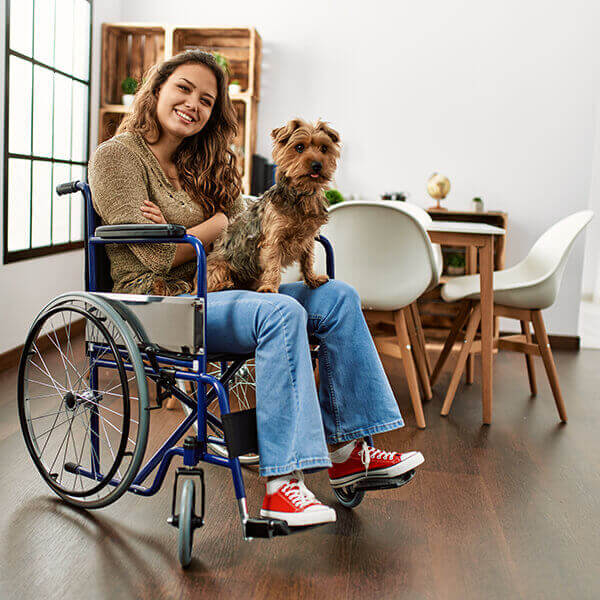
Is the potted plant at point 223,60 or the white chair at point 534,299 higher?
the potted plant at point 223,60

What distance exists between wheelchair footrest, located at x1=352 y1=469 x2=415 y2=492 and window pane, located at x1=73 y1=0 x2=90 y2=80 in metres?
3.27

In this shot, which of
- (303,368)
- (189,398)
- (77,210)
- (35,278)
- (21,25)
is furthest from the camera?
(77,210)

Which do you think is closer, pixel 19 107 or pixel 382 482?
pixel 382 482

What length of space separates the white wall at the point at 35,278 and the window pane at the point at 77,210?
0.13 m

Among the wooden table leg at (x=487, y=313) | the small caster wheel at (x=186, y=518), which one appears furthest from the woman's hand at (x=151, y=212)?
the wooden table leg at (x=487, y=313)

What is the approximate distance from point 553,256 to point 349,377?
1588 mm

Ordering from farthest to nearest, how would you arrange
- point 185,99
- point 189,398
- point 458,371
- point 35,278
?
point 35,278
point 458,371
point 185,99
point 189,398

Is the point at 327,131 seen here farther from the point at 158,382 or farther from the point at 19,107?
the point at 19,107

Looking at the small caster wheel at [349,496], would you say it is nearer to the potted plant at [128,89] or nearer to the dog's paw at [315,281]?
the dog's paw at [315,281]

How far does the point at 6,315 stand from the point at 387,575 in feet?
7.75

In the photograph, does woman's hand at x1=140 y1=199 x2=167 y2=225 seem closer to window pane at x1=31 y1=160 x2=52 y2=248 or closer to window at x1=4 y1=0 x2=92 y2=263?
window at x1=4 y1=0 x2=92 y2=263

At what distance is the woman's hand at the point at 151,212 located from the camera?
1648 millimetres

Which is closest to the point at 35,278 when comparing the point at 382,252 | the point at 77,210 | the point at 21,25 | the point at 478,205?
the point at 77,210

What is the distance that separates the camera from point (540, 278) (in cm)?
272
